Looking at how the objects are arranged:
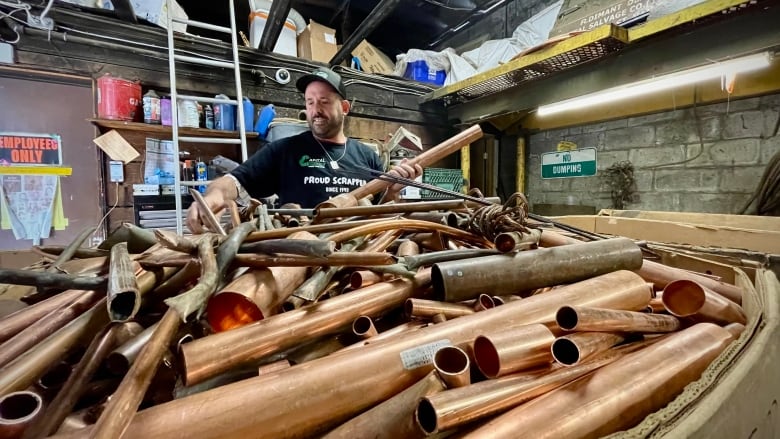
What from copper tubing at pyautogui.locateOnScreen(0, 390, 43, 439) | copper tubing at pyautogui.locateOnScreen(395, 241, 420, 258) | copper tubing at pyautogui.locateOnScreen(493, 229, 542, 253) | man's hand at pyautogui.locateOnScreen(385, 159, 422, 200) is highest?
man's hand at pyautogui.locateOnScreen(385, 159, 422, 200)

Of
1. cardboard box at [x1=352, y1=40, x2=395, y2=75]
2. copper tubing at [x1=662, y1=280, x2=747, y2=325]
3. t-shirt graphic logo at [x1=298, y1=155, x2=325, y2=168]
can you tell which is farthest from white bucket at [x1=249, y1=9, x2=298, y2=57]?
copper tubing at [x1=662, y1=280, x2=747, y2=325]

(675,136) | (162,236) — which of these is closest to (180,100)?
(162,236)

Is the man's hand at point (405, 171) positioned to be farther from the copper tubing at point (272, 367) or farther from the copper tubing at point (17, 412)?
the copper tubing at point (17, 412)

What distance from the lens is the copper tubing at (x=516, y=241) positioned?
727mm

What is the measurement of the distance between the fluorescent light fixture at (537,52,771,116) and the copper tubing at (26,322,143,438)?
106 inches

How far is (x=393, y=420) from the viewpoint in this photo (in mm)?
373

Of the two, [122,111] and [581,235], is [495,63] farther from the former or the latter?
[122,111]

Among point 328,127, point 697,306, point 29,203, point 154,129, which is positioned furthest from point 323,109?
point 29,203

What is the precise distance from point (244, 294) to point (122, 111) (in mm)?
2445

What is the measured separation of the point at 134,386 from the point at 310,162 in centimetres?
167

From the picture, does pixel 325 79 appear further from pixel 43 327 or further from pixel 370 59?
pixel 370 59

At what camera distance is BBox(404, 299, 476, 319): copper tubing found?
Answer: 0.59 m

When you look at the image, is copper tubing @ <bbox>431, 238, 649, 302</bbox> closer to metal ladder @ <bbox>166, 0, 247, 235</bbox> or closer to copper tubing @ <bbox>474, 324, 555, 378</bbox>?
Result: copper tubing @ <bbox>474, 324, 555, 378</bbox>

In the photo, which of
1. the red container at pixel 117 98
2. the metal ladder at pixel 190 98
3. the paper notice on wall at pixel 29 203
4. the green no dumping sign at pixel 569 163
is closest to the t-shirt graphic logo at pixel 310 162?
the metal ladder at pixel 190 98
